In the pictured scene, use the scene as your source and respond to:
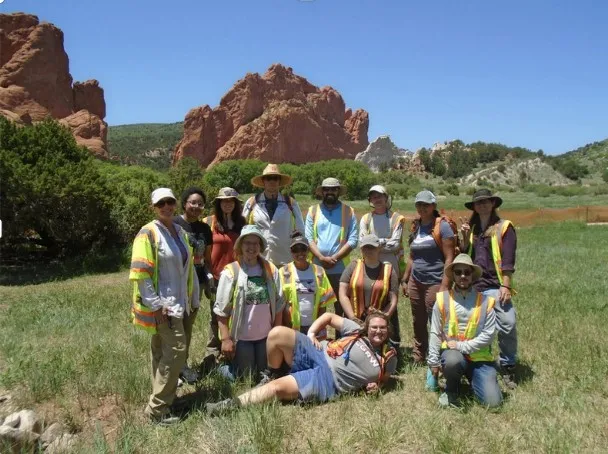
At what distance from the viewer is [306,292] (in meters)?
5.13

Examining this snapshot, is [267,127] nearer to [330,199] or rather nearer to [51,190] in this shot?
[51,190]

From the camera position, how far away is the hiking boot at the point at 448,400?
14.1 ft

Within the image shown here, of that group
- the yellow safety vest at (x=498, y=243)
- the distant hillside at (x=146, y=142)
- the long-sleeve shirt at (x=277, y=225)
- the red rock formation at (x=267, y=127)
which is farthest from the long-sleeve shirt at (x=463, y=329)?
the red rock formation at (x=267, y=127)

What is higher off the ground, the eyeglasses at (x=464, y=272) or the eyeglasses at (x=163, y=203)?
the eyeglasses at (x=163, y=203)

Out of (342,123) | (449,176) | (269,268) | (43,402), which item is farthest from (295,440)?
(342,123)

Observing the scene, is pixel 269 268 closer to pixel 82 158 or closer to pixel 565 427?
pixel 565 427

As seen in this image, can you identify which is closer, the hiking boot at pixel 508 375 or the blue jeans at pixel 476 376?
the blue jeans at pixel 476 376

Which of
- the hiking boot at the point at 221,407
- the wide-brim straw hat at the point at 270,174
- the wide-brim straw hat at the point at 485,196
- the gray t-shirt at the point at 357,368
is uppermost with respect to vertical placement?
the wide-brim straw hat at the point at 270,174

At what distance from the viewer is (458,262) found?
4.50 meters

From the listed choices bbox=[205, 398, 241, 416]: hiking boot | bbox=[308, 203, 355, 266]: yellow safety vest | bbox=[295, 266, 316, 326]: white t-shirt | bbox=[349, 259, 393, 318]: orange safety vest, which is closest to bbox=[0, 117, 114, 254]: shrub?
bbox=[308, 203, 355, 266]: yellow safety vest

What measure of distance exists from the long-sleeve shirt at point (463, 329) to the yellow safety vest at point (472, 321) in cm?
2

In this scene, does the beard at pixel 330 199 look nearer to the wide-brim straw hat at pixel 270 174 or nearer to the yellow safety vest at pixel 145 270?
the wide-brim straw hat at pixel 270 174

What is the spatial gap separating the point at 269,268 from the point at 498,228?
2348mm

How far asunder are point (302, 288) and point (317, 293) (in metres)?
0.18
